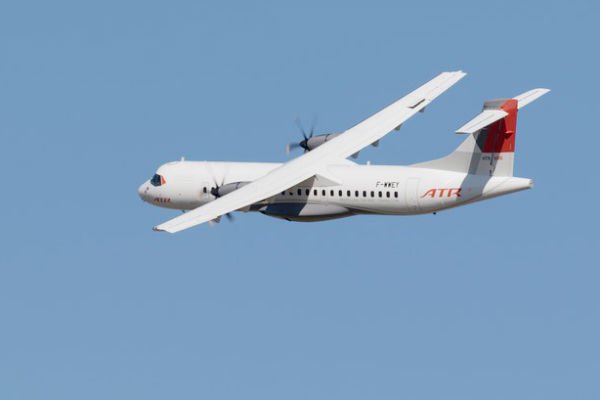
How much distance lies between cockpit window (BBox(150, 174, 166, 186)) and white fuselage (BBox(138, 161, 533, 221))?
7.30 ft

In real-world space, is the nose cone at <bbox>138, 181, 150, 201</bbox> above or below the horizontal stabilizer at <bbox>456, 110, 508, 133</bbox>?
below

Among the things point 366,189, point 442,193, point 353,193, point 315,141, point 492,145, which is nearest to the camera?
point 492,145

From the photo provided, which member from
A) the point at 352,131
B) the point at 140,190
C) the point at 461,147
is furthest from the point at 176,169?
the point at 461,147

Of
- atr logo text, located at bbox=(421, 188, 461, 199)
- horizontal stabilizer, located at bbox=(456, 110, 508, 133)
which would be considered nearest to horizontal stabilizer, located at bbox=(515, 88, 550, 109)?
horizontal stabilizer, located at bbox=(456, 110, 508, 133)

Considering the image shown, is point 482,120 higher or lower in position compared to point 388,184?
higher

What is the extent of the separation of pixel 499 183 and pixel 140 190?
15.8 meters

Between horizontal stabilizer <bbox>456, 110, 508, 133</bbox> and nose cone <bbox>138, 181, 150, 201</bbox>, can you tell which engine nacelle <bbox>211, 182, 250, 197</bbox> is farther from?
horizontal stabilizer <bbox>456, 110, 508, 133</bbox>

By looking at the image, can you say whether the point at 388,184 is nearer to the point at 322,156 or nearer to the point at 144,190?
the point at 322,156

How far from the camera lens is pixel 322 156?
221ft

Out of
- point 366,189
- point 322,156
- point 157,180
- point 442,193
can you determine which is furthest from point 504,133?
point 157,180

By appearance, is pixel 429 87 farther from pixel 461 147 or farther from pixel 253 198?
pixel 253 198

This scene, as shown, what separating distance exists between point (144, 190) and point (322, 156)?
872 centimetres

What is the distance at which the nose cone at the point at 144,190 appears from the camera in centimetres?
7194

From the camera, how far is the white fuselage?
65.4 meters
